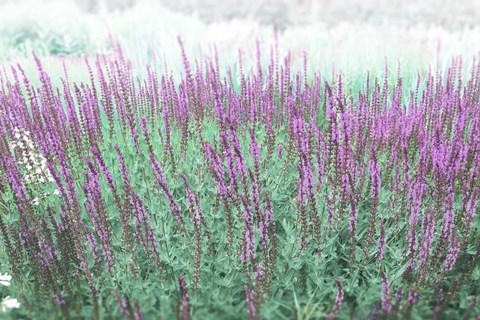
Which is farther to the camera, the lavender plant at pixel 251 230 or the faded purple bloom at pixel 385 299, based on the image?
the lavender plant at pixel 251 230

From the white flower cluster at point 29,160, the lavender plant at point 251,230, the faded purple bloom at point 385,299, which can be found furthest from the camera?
the white flower cluster at point 29,160

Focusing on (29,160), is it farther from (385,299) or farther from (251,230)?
(385,299)

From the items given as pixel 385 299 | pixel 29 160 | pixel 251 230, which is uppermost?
pixel 29 160

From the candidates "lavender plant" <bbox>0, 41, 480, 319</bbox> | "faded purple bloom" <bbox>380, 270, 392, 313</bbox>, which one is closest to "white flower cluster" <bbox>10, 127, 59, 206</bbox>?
"lavender plant" <bbox>0, 41, 480, 319</bbox>

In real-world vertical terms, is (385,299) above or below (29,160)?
below

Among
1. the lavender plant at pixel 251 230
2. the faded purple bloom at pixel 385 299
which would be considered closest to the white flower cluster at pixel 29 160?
the lavender plant at pixel 251 230

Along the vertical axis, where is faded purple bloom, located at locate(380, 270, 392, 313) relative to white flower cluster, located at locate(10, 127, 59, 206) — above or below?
below

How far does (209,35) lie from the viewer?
10.0 meters

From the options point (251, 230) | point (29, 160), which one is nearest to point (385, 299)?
point (251, 230)

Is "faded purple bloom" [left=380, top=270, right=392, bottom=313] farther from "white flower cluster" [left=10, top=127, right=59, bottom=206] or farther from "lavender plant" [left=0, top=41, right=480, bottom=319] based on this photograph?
"white flower cluster" [left=10, top=127, right=59, bottom=206]

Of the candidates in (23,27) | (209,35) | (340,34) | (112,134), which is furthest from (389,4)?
(112,134)

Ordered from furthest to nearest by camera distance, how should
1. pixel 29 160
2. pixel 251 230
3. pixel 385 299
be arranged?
pixel 29 160
pixel 251 230
pixel 385 299

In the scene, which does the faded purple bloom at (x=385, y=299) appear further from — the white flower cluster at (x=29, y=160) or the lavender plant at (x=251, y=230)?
the white flower cluster at (x=29, y=160)

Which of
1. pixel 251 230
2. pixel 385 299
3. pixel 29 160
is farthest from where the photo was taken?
pixel 29 160
